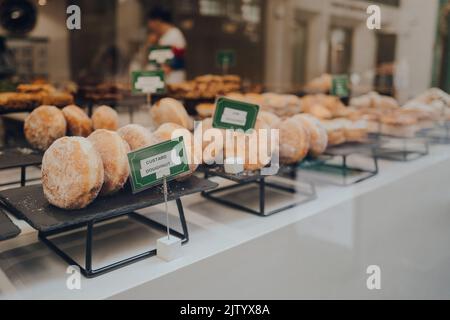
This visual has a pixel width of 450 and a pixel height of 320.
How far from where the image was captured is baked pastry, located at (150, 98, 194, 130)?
5.51 feet

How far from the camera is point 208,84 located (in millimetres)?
2537

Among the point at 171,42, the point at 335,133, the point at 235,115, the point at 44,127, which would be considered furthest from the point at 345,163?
the point at 171,42

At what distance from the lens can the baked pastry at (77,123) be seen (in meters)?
1.50

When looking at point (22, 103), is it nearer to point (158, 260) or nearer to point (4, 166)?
point (4, 166)

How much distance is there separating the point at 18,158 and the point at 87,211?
1.58 ft

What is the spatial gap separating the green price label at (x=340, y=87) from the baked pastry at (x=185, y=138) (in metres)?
1.37

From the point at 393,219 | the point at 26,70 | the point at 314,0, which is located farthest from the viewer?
the point at 314,0

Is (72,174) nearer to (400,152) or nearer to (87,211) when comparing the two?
(87,211)

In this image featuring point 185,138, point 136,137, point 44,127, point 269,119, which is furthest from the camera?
point 269,119

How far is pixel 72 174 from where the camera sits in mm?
986

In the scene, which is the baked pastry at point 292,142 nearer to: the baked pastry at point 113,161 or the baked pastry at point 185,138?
the baked pastry at point 185,138

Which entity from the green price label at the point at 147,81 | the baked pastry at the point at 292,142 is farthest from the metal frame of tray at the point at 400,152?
the green price label at the point at 147,81
